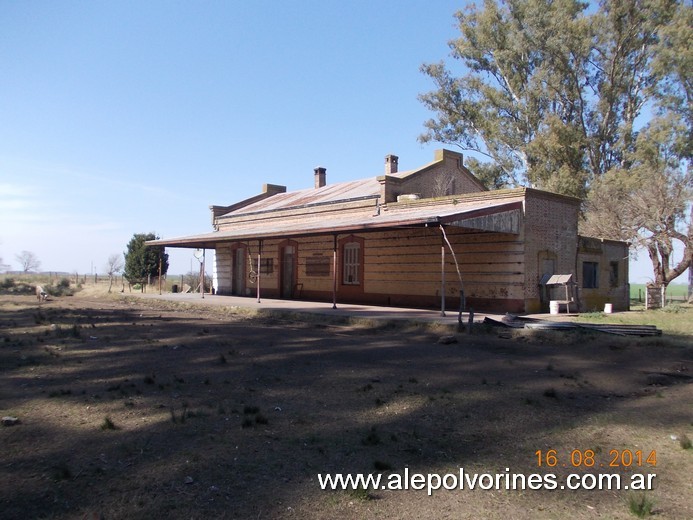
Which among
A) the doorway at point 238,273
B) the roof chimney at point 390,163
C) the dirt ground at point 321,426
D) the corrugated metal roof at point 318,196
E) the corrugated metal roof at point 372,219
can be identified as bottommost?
the dirt ground at point 321,426

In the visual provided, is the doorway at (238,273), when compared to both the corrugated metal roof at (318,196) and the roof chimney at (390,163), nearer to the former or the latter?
the corrugated metal roof at (318,196)

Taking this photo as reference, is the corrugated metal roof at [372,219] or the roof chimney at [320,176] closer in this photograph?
the corrugated metal roof at [372,219]

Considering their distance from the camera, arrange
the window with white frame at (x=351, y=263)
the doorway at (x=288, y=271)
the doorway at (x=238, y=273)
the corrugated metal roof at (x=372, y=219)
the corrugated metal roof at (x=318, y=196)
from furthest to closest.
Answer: the doorway at (x=238, y=273)
the doorway at (x=288, y=271)
the corrugated metal roof at (x=318, y=196)
the window with white frame at (x=351, y=263)
the corrugated metal roof at (x=372, y=219)

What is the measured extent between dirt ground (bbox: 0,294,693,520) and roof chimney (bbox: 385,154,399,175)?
19.6 metres

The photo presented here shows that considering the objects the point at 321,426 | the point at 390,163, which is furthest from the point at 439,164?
the point at 321,426

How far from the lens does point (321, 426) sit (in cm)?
523

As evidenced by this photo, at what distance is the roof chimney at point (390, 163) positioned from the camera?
28616mm

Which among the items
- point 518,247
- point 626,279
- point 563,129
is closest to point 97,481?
point 518,247

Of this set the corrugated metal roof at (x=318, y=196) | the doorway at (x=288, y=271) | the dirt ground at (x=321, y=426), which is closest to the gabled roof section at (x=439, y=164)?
the corrugated metal roof at (x=318, y=196)

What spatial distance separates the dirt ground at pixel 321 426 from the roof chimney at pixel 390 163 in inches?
772

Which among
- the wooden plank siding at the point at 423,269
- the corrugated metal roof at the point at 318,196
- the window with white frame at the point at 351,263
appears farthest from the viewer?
the corrugated metal roof at the point at 318,196

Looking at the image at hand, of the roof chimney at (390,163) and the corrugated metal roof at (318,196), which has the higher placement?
the roof chimney at (390,163)

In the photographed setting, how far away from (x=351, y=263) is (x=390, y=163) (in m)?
8.82

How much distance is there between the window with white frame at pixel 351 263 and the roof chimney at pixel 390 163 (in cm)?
780
